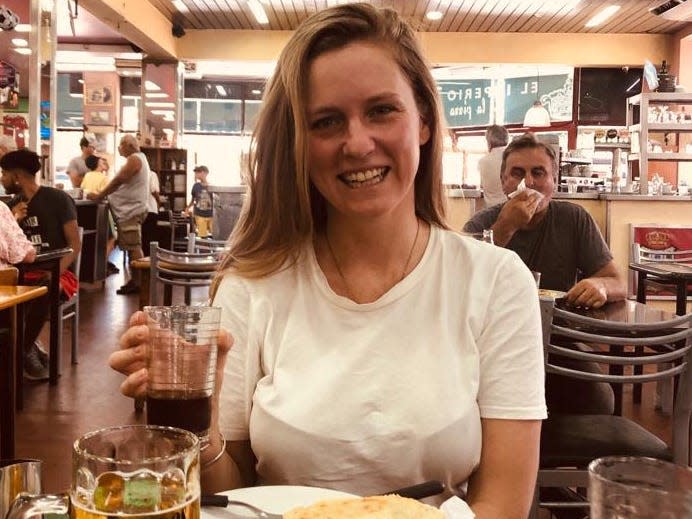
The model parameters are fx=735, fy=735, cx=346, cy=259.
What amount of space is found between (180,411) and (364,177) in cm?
59

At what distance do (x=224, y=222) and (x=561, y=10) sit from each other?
19.5ft

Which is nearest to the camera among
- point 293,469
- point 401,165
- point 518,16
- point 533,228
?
point 293,469

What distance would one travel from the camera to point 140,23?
32.8 ft

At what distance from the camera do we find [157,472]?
23.2 inches

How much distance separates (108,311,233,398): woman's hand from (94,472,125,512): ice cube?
0.38 m

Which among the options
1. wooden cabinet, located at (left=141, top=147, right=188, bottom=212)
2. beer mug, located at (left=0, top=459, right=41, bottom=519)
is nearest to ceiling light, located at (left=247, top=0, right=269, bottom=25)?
wooden cabinet, located at (left=141, top=147, right=188, bottom=212)

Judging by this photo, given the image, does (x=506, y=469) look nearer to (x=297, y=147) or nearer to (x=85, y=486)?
(x=297, y=147)

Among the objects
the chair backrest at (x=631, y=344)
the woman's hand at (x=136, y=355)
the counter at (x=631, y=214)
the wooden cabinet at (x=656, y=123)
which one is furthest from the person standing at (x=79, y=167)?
the woman's hand at (x=136, y=355)

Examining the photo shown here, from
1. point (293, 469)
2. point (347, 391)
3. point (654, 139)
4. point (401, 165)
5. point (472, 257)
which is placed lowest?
point (293, 469)

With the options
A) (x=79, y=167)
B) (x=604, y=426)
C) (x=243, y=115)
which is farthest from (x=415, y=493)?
(x=243, y=115)

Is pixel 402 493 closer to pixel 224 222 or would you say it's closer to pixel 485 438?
pixel 485 438

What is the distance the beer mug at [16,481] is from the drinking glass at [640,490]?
1.88 ft

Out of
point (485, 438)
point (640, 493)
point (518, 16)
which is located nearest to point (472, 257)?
point (485, 438)

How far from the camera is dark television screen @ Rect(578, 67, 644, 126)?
481 inches
